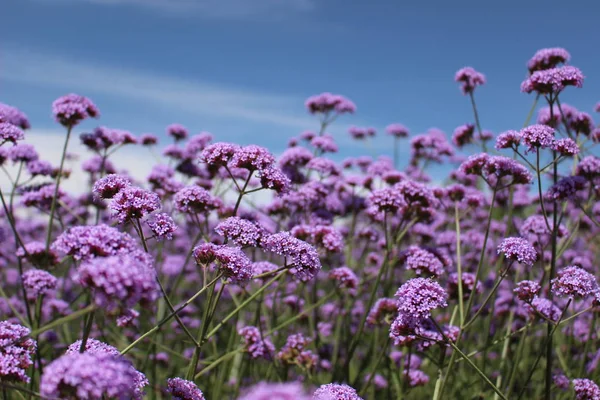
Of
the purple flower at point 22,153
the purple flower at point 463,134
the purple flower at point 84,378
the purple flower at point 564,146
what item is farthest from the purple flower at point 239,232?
the purple flower at point 463,134

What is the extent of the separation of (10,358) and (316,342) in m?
4.15

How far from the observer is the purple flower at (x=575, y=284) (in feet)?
12.9

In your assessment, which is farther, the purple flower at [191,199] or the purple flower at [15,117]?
the purple flower at [15,117]

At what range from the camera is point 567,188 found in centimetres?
516

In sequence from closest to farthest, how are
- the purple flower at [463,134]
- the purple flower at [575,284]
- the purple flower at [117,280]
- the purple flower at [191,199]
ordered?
the purple flower at [117,280] < the purple flower at [575,284] < the purple flower at [191,199] < the purple flower at [463,134]

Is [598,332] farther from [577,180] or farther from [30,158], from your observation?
[30,158]

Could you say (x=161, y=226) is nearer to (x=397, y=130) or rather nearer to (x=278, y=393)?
(x=278, y=393)

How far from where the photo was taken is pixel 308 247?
3.71 meters

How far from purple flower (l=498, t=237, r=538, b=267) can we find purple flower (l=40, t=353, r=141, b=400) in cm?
316

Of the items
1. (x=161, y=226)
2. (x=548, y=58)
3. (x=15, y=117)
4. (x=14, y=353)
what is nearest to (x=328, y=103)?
(x=548, y=58)

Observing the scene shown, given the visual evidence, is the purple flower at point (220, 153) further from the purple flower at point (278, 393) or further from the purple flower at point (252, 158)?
the purple flower at point (278, 393)

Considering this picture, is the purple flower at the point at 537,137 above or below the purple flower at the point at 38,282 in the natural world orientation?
above

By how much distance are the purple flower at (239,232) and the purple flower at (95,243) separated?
120 centimetres

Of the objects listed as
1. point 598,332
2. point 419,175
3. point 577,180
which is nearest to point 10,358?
point 577,180
